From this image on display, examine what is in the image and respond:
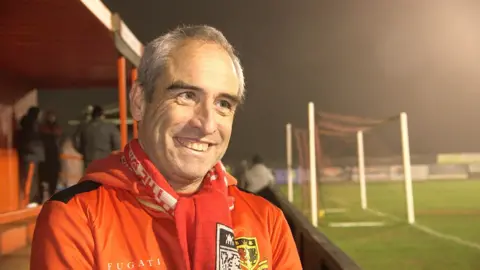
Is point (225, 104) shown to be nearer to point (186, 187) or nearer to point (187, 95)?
point (187, 95)

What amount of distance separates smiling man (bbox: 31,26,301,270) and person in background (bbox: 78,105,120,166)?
4.66 metres

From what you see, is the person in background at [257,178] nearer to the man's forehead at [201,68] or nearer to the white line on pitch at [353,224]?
the white line on pitch at [353,224]

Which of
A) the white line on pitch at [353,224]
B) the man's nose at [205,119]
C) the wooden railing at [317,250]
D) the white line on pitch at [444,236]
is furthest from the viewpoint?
the white line on pitch at [353,224]

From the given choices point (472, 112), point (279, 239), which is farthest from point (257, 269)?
point (472, 112)

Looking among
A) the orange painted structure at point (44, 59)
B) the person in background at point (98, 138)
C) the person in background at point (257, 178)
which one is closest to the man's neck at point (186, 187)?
the orange painted structure at point (44, 59)

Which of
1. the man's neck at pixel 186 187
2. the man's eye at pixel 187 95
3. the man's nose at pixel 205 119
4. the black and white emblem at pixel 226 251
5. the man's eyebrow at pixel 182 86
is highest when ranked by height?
the man's eyebrow at pixel 182 86

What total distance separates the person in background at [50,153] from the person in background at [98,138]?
27.6 inches

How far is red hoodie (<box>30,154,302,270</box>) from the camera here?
1161 mm

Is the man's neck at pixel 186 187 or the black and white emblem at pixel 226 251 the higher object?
the man's neck at pixel 186 187

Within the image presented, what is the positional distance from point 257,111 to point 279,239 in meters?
21.0

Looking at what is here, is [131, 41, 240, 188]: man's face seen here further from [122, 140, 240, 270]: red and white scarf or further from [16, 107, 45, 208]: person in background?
[16, 107, 45, 208]: person in background

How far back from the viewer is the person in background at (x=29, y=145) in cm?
566

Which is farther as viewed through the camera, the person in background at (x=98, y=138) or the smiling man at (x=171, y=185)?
the person in background at (x=98, y=138)

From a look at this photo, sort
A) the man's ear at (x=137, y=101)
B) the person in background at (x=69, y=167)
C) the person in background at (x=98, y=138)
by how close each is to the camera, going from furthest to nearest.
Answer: the person in background at (x=69, y=167) → the person in background at (x=98, y=138) → the man's ear at (x=137, y=101)
